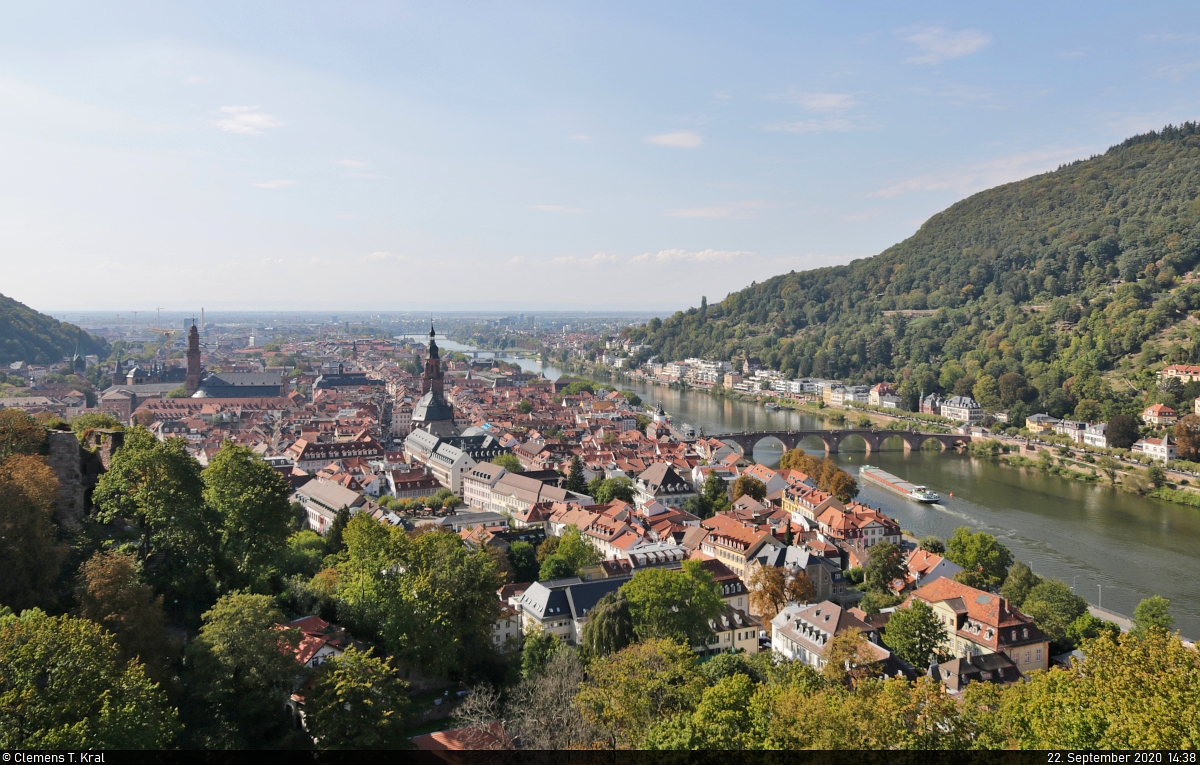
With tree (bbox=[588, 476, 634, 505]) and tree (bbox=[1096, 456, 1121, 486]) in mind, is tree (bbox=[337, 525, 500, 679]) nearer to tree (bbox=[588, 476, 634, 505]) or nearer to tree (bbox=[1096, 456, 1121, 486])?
tree (bbox=[588, 476, 634, 505])

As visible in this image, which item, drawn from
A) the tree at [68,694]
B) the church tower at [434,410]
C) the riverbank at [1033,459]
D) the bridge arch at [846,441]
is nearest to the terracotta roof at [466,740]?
the tree at [68,694]

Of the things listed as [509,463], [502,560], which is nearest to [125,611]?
[502,560]

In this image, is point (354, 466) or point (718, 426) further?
point (718, 426)

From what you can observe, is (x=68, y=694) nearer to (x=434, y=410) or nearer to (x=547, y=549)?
(x=547, y=549)

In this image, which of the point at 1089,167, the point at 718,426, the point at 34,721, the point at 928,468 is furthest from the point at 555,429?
the point at 1089,167

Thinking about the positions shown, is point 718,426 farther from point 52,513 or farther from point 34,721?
point 34,721
